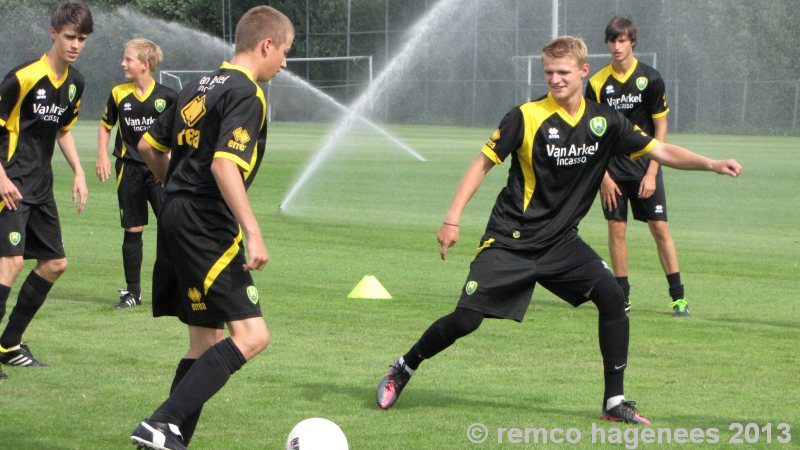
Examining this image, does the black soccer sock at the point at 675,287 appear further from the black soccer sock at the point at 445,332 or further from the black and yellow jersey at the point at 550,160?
the black soccer sock at the point at 445,332

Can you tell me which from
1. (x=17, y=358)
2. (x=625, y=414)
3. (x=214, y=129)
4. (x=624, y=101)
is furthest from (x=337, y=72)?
(x=214, y=129)

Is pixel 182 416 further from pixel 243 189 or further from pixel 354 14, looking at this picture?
pixel 354 14

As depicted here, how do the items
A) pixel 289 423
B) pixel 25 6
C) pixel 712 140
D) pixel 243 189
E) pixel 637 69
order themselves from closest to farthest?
pixel 243 189
pixel 289 423
pixel 637 69
pixel 712 140
pixel 25 6

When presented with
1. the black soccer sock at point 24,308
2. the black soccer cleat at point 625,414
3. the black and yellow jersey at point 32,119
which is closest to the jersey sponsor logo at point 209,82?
the black and yellow jersey at point 32,119

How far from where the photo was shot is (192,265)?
17.3ft

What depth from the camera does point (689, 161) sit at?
6508 mm

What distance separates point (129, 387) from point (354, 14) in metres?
51.5

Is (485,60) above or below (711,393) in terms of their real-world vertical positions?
below

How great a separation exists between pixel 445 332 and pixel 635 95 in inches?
157

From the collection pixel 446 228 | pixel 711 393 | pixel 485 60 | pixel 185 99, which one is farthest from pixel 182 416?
pixel 485 60

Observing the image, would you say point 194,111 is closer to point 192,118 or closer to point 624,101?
point 192,118

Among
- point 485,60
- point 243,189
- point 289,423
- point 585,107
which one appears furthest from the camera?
point 485,60

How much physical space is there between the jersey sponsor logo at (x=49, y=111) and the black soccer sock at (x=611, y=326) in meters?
3.52

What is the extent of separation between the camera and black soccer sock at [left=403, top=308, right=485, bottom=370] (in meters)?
6.59
